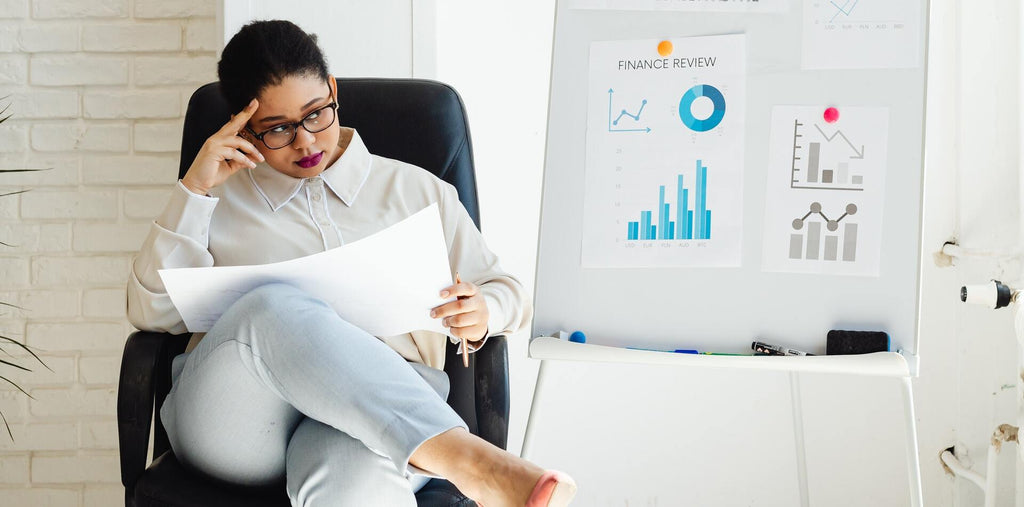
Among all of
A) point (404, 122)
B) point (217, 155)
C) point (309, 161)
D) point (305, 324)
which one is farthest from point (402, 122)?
point (305, 324)

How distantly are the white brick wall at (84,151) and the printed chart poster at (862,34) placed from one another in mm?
1270

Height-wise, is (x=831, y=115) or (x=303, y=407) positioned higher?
(x=831, y=115)

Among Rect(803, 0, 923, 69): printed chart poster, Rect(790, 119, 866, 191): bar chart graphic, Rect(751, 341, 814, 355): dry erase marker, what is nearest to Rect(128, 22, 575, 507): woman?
Rect(751, 341, 814, 355): dry erase marker

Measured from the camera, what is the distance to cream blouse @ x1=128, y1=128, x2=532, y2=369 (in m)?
1.29

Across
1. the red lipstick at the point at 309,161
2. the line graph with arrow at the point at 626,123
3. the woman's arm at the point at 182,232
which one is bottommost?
the woman's arm at the point at 182,232

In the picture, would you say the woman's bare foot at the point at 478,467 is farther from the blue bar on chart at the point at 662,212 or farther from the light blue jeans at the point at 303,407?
the blue bar on chart at the point at 662,212

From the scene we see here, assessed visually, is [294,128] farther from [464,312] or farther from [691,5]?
[691,5]

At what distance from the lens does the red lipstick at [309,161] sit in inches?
53.6

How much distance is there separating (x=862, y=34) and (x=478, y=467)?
1016 millimetres

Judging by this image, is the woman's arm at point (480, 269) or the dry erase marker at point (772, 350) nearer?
the woman's arm at point (480, 269)

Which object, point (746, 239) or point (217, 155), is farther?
point (746, 239)

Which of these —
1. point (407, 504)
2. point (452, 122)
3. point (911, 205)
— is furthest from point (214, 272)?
point (911, 205)

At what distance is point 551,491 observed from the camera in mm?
928

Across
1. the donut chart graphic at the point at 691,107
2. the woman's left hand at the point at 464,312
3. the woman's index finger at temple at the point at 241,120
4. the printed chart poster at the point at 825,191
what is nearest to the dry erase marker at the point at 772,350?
the printed chart poster at the point at 825,191
